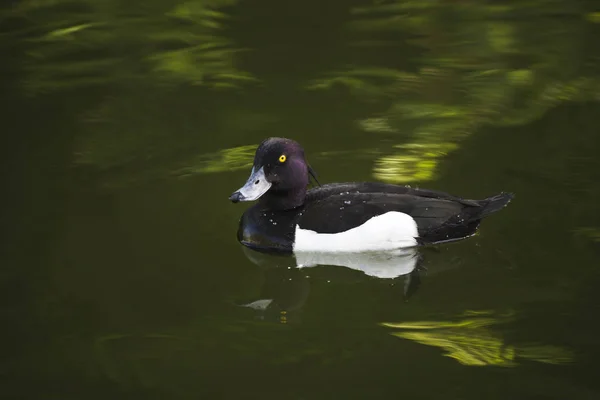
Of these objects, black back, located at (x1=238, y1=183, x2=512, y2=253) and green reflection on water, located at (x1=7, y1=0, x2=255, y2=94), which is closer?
black back, located at (x1=238, y1=183, x2=512, y2=253)

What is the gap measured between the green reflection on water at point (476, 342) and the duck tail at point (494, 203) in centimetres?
112

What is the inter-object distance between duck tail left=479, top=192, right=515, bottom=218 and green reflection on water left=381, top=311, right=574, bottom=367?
3.67 ft

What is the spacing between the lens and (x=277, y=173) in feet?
21.8

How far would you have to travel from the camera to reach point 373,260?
257 inches

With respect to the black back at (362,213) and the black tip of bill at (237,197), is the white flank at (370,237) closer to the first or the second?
the black back at (362,213)

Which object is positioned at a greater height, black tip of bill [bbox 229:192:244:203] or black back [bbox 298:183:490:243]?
black tip of bill [bbox 229:192:244:203]

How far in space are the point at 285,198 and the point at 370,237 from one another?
2.21ft

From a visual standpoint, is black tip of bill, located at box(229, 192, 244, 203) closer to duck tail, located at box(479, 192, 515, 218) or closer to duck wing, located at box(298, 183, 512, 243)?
duck wing, located at box(298, 183, 512, 243)

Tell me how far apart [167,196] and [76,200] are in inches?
27.6

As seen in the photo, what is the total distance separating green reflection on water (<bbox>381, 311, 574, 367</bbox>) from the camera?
5250mm

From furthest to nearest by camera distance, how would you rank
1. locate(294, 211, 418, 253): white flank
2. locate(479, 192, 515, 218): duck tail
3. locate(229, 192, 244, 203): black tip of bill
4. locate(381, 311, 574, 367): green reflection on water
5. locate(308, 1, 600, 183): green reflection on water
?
locate(308, 1, 600, 183): green reflection on water, locate(479, 192, 515, 218): duck tail, locate(229, 192, 244, 203): black tip of bill, locate(294, 211, 418, 253): white flank, locate(381, 311, 574, 367): green reflection on water

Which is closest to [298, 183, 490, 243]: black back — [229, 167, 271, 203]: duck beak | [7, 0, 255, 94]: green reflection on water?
[229, 167, 271, 203]: duck beak

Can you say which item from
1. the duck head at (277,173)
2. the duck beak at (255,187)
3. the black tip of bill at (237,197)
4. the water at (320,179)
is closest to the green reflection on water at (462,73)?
the water at (320,179)

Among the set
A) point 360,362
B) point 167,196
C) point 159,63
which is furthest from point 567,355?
point 159,63
